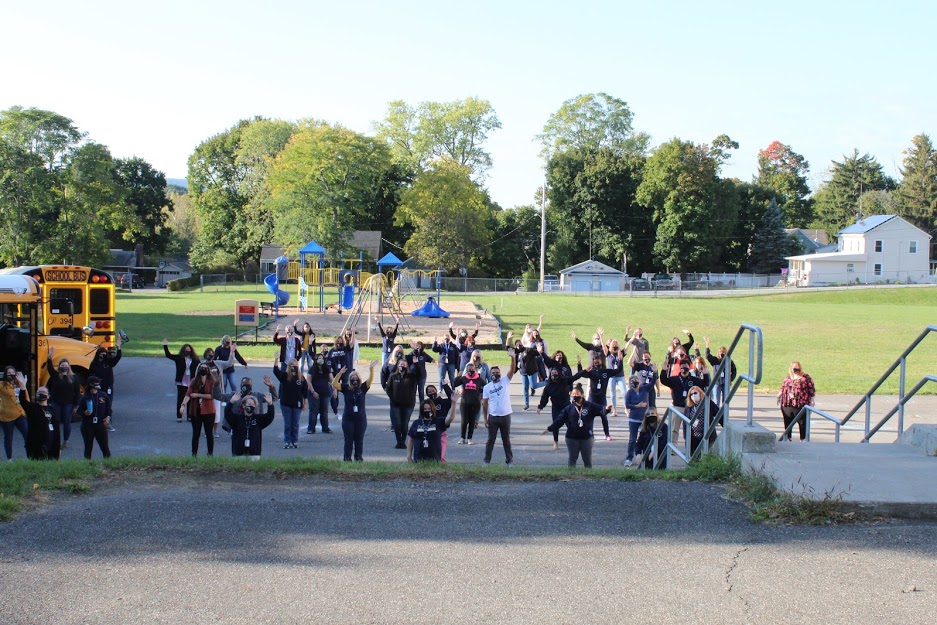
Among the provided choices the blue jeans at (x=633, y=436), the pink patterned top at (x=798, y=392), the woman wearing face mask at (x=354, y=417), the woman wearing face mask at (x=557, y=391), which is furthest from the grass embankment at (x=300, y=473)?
the woman wearing face mask at (x=557, y=391)

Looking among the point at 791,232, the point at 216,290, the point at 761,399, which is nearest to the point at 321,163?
the point at 216,290

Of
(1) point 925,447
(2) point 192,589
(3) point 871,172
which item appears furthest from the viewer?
(3) point 871,172

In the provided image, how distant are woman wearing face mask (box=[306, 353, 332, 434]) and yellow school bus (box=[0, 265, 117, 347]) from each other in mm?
7480

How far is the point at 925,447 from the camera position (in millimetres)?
8695

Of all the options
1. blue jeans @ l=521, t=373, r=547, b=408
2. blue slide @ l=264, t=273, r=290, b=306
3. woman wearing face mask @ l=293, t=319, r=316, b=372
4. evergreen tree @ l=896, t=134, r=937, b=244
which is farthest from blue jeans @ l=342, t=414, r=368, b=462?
evergreen tree @ l=896, t=134, r=937, b=244

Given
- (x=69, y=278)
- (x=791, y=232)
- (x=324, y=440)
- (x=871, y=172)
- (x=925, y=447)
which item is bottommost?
(x=324, y=440)

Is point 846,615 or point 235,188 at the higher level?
point 235,188

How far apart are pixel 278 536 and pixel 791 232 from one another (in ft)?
313

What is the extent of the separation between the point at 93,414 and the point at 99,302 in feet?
33.4

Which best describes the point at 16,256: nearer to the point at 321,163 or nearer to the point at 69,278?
the point at 321,163

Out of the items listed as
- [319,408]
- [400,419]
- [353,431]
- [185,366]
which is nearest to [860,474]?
[353,431]

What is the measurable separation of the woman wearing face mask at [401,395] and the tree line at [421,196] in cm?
5652

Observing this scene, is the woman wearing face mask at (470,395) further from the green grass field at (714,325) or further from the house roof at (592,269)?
the house roof at (592,269)

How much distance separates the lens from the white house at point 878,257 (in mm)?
85188
